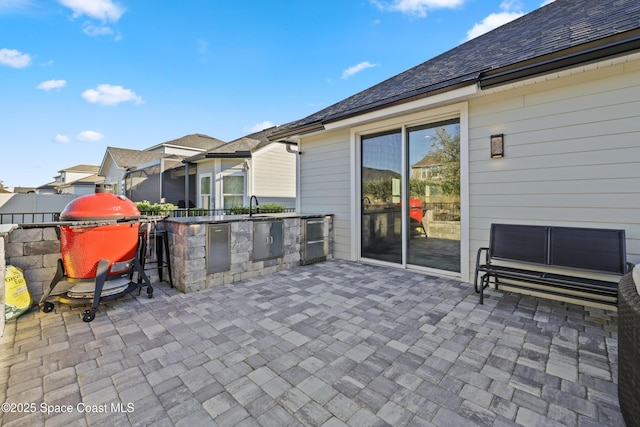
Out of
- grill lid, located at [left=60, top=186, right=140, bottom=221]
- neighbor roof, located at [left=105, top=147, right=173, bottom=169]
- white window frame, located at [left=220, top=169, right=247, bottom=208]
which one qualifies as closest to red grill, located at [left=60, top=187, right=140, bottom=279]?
grill lid, located at [left=60, top=186, right=140, bottom=221]

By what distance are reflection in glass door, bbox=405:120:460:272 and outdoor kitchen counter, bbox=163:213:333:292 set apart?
87.2 inches

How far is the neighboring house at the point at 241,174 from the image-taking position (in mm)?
9500

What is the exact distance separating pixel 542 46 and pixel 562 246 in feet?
7.78

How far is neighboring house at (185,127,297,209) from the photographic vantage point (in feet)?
31.2

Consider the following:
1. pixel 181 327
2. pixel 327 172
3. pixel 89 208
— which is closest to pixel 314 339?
pixel 181 327

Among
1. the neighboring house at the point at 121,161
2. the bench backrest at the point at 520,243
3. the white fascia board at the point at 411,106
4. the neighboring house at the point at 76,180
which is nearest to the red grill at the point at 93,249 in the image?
the white fascia board at the point at 411,106

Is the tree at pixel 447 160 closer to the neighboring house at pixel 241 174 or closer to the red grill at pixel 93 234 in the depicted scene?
the red grill at pixel 93 234

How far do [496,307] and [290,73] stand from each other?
10.7m

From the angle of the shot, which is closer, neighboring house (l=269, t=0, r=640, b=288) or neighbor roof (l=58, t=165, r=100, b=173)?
neighboring house (l=269, t=0, r=640, b=288)

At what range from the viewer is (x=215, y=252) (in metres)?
3.78

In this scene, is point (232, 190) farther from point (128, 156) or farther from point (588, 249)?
point (588, 249)

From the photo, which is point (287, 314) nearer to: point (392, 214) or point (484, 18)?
point (392, 214)

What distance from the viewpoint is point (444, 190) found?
4176mm

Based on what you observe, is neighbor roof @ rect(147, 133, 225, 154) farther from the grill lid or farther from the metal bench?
the metal bench
